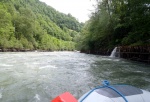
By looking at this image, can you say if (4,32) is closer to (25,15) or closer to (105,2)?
(25,15)


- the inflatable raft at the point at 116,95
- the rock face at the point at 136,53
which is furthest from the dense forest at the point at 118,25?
the inflatable raft at the point at 116,95

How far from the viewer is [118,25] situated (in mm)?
25969

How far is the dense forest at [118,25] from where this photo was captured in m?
18.0

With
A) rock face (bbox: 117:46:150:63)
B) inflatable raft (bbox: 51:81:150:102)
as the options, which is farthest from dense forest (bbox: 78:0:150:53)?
inflatable raft (bbox: 51:81:150:102)

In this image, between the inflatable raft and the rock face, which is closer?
the inflatable raft

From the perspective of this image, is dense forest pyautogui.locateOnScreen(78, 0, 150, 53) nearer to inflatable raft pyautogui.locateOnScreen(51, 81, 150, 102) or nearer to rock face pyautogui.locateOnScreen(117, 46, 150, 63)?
rock face pyautogui.locateOnScreen(117, 46, 150, 63)

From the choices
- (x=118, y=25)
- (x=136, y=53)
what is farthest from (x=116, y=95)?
(x=118, y=25)

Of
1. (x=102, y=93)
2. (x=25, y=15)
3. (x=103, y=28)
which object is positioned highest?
(x=25, y=15)

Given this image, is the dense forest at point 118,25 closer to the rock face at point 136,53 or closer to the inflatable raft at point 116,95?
the rock face at point 136,53

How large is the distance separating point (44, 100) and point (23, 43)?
65.5m

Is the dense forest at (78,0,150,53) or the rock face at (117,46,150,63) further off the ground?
the dense forest at (78,0,150,53)

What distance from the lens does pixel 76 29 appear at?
7111 inches

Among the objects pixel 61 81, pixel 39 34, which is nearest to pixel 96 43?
pixel 61 81

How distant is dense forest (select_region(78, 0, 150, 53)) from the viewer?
18.0 meters
